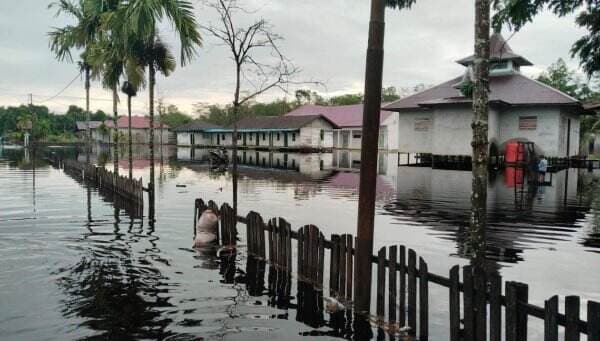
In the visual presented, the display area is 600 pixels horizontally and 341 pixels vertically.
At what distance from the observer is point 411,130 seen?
43531mm

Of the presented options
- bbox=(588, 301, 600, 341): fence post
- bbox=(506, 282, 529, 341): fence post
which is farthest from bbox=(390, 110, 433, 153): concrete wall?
bbox=(588, 301, 600, 341): fence post

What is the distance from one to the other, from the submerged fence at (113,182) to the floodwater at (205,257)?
729 mm

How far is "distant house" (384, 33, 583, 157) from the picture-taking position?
36125mm

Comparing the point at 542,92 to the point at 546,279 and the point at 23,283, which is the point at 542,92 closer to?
the point at 546,279

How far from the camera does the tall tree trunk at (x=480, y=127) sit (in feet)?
19.6

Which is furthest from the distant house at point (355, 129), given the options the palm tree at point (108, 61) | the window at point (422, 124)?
the palm tree at point (108, 61)

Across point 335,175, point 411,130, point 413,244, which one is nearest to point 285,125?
point 411,130

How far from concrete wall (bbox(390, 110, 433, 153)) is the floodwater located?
800 inches

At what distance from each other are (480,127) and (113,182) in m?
18.2

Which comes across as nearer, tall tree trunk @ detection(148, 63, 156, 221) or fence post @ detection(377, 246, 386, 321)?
fence post @ detection(377, 246, 386, 321)

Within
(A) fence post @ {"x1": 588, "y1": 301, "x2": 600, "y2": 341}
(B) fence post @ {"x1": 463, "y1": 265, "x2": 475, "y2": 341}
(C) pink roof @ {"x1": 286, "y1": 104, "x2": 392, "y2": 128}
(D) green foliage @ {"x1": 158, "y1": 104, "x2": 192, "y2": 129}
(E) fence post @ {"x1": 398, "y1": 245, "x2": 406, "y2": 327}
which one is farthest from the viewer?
(D) green foliage @ {"x1": 158, "y1": 104, "x2": 192, "y2": 129}

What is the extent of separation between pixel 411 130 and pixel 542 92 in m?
11.3

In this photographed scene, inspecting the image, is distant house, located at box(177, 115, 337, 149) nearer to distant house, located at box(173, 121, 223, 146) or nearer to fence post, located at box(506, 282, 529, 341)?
distant house, located at box(173, 121, 223, 146)

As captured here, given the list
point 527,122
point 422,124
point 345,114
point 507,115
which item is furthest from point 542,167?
point 345,114
